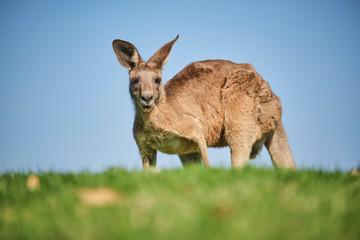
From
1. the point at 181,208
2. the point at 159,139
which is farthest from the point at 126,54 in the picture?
the point at 181,208

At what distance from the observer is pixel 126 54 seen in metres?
6.76

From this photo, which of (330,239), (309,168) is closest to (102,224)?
(330,239)

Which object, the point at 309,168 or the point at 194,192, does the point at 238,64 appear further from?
the point at 194,192

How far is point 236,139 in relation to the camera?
6.92 m

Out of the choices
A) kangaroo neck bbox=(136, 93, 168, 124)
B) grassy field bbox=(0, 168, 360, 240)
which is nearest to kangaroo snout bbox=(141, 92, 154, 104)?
kangaroo neck bbox=(136, 93, 168, 124)

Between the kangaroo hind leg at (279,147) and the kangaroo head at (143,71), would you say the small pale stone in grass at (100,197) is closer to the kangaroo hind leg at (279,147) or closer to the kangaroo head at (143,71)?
the kangaroo head at (143,71)

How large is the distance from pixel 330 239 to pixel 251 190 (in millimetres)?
722

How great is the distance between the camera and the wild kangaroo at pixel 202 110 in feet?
21.4

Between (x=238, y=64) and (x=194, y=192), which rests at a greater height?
(x=238, y=64)

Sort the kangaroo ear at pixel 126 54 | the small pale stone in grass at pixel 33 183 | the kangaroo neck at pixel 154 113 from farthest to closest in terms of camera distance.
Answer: the kangaroo ear at pixel 126 54 → the kangaroo neck at pixel 154 113 → the small pale stone in grass at pixel 33 183

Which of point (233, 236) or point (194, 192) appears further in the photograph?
point (194, 192)

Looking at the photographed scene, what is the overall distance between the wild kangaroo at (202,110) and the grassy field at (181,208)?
9.85ft

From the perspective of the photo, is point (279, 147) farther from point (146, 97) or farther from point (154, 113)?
point (146, 97)

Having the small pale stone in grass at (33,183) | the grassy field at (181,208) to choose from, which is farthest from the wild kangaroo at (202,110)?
the grassy field at (181,208)
